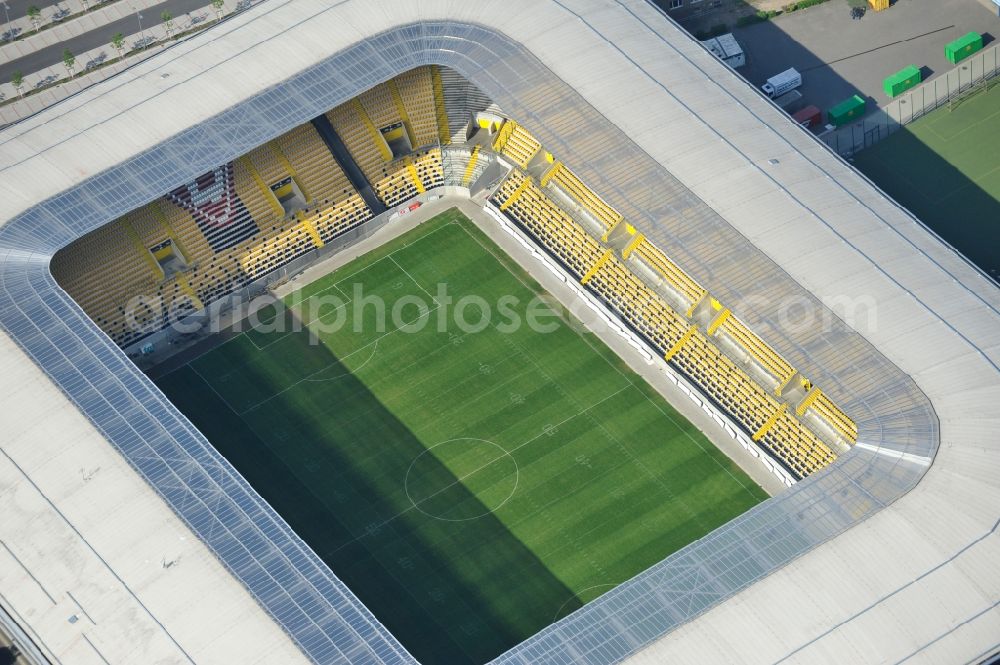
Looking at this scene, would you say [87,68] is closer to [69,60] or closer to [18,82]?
[69,60]


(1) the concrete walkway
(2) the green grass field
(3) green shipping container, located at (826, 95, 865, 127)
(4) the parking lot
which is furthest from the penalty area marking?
(1) the concrete walkway

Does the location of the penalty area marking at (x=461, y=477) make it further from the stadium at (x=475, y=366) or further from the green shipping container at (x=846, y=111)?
the green shipping container at (x=846, y=111)

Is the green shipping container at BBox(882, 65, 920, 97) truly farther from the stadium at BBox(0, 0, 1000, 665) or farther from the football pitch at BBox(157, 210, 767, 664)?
the football pitch at BBox(157, 210, 767, 664)

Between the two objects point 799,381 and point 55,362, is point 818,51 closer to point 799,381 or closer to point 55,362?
point 799,381

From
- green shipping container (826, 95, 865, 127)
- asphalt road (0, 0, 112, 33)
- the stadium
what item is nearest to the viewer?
the stadium

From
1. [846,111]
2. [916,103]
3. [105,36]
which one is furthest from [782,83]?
[105,36]

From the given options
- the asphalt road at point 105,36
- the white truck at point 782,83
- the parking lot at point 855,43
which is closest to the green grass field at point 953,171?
the parking lot at point 855,43
